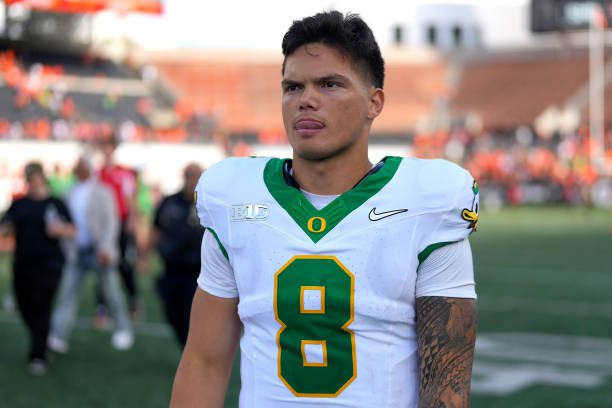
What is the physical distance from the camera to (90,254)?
371 inches

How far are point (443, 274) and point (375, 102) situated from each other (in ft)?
1.49

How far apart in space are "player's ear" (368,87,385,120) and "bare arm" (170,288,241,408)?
554 mm

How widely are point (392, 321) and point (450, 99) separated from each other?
51.9m

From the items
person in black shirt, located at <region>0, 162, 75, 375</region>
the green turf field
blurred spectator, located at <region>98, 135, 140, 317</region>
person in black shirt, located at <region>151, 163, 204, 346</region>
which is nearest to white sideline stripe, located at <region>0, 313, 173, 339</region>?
the green turf field

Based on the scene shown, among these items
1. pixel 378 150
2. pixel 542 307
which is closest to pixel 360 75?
pixel 542 307

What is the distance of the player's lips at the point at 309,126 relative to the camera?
2361 mm

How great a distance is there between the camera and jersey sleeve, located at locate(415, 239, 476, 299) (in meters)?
2.34

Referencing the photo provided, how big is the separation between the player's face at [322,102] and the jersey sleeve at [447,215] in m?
0.23

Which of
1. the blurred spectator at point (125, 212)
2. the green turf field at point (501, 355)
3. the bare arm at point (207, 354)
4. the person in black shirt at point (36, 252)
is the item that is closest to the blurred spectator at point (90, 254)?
the green turf field at point (501, 355)

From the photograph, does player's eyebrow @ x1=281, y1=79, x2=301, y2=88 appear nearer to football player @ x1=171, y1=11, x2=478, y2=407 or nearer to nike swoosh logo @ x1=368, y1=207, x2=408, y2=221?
football player @ x1=171, y1=11, x2=478, y2=407

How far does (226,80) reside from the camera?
55.7 metres

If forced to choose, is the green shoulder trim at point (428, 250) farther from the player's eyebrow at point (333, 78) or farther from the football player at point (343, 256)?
the player's eyebrow at point (333, 78)

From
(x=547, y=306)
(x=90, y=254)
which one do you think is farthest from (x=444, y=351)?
(x=547, y=306)

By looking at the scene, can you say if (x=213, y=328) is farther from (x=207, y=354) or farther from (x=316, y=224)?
(x=316, y=224)
